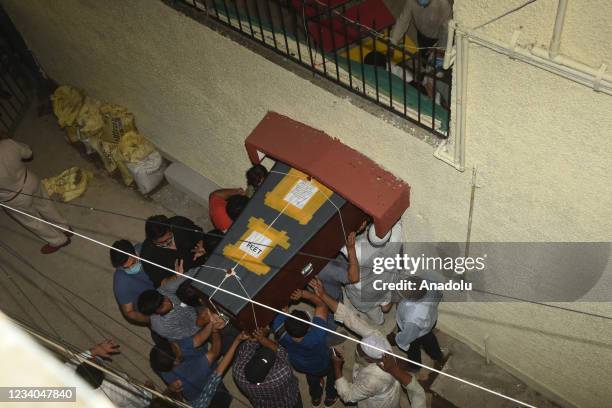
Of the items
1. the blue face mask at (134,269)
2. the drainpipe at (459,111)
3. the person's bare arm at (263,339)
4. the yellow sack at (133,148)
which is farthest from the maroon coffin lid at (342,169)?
the yellow sack at (133,148)

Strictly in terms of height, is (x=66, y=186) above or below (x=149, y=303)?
below

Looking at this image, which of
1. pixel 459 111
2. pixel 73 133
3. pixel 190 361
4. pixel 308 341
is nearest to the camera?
pixel 459 111

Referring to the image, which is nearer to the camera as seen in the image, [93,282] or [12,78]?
[93,282]

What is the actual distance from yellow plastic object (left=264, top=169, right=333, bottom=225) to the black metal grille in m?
4.91

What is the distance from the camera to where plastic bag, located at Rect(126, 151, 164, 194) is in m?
6.59

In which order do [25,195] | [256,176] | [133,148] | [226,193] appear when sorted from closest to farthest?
[256,176] → [226,193] → [25,195] → [133,148]

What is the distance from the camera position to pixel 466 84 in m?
3.41

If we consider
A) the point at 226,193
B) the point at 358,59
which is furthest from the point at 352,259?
the point at 358,59

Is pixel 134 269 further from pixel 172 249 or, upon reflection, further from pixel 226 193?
pixel 226 193

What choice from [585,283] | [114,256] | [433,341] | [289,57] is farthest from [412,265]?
[114,256]

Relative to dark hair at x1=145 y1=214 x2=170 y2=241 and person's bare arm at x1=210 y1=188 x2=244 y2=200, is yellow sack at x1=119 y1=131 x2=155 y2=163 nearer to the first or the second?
person's bare arm at x1=210 y1=188 x2=244 y2=200

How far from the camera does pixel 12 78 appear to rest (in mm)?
8070

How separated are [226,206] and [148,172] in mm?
2031

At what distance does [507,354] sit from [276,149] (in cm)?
261
